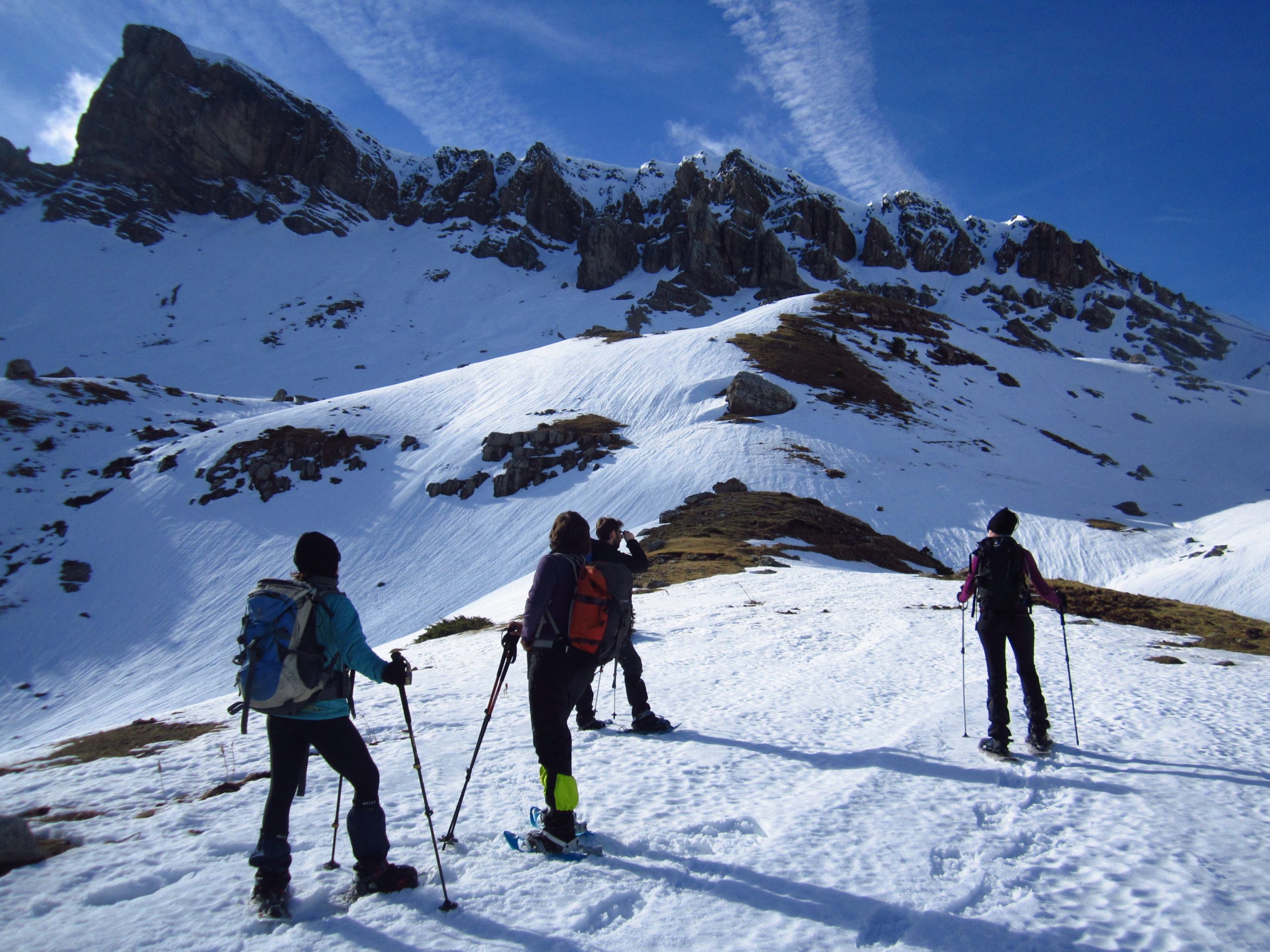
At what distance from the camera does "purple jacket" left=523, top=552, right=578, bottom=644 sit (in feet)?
14.1

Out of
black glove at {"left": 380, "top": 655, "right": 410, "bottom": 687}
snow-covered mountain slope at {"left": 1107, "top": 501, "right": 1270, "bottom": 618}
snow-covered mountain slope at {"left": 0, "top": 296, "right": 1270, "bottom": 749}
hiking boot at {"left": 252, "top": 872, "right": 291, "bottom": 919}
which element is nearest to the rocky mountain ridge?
snow-covered mountain slope at {"left": 0, "top": 296, "right": 1270, "bottom": 749}

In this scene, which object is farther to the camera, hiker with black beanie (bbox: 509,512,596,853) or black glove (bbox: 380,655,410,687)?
hiker with black beanie (bbox: 509,512,596,853)

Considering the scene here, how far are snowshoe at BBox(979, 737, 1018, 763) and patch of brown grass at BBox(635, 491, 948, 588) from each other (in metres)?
12.0

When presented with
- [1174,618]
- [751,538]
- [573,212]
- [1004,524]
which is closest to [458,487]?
[751,538]

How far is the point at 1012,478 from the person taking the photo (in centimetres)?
3300

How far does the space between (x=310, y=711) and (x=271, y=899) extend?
1.15 meters

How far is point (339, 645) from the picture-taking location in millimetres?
3875

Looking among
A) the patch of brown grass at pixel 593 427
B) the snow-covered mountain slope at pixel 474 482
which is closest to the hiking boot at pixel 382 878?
the snow-covered mountain slope at pixel 474 482

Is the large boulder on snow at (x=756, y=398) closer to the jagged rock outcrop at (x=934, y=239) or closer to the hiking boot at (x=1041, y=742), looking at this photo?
the hiking boot at (x=1041, y=742)

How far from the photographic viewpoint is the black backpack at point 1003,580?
5961mm

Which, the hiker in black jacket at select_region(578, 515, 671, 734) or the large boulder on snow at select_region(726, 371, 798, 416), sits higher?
the large boulder on snow at select_region(726, 371, 798, 416)

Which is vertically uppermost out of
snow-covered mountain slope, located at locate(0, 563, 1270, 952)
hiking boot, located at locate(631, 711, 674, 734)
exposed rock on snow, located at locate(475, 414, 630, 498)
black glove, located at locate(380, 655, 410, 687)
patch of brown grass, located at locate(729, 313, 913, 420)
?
patch of brown grass, located at locate(729, 313, 913, 420)

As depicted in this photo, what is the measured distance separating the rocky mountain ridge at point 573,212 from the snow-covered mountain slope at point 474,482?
68520mm

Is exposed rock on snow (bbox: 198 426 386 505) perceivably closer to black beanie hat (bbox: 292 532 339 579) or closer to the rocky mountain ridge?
black beanie hat (bbox: 292 532 339 579)
